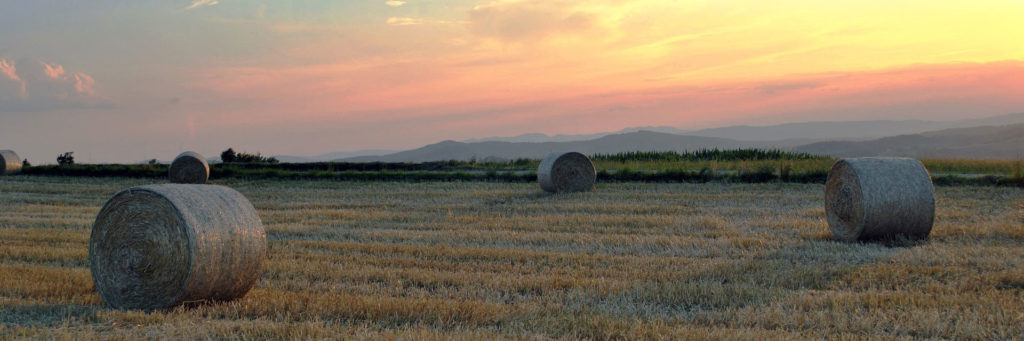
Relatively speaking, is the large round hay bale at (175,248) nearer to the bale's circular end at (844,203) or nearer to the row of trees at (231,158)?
the bale's circular end at (844,203)

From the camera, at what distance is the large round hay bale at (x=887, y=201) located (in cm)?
1052

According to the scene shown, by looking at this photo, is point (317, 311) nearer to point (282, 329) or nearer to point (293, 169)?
point (282, 329)

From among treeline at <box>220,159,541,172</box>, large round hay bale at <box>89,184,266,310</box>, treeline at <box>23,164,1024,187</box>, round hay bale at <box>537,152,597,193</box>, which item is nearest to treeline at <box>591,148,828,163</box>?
treeline at <box>220,159,541,172</box>

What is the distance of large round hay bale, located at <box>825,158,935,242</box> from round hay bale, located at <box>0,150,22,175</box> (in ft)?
107

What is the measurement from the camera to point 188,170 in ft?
85.6

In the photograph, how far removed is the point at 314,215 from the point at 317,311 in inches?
357

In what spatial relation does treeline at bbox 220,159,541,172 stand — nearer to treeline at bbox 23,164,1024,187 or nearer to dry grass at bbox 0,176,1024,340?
treeline at bbox 23,164,1024,187

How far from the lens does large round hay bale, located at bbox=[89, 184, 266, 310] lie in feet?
22.2

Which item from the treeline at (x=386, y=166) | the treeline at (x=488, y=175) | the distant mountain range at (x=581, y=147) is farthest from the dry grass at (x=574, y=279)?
the distant mountain range at (x=581, y=147)

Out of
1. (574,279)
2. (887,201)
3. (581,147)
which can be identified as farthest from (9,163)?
(581,147)

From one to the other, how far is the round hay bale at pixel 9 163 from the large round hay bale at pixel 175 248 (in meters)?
29.4


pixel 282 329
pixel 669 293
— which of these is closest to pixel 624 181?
pixel 669 293

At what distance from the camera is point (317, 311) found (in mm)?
6215

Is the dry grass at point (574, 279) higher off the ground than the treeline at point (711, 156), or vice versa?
the treeline at point (711, 156)
